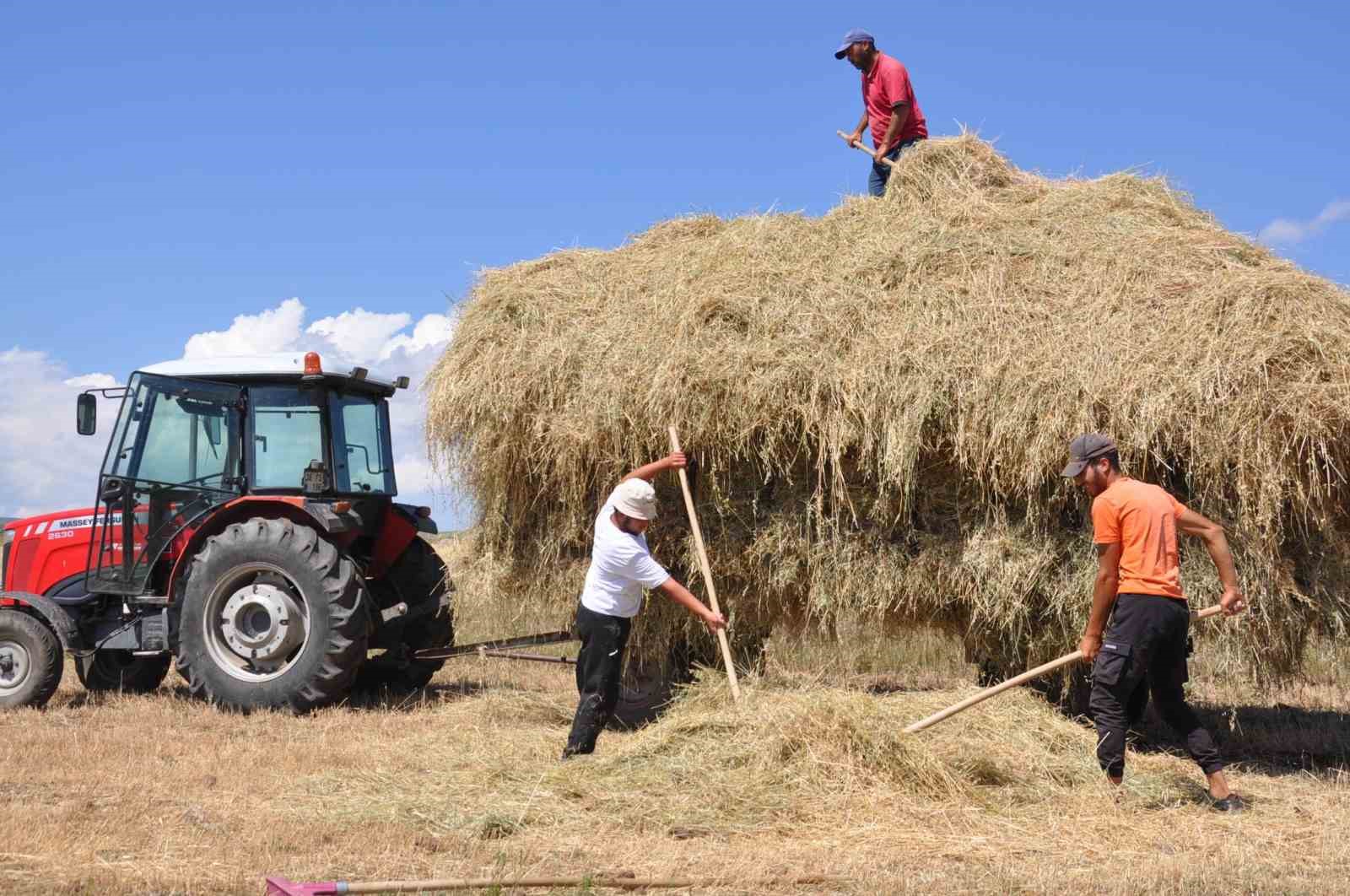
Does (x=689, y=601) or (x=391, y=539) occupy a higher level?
(x=391, y=539)

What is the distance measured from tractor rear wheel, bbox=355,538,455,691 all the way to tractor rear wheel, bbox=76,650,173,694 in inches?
64.9

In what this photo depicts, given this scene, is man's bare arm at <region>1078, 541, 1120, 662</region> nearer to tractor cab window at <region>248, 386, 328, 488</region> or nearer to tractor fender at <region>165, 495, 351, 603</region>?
tractor fender at <region>165, 495, 351, 603</region>

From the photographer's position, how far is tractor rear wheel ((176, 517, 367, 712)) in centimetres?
866

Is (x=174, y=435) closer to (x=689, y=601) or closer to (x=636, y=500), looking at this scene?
(x=636, y=500)

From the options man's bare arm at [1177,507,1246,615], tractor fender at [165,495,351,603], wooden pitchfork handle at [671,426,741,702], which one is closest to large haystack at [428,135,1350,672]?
wooden pitchfork handle at [671,426,741,702]

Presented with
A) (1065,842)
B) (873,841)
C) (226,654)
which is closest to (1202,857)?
(1065,842)

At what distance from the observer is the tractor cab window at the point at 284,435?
30.9ft

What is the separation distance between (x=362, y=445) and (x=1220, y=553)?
21.3 feet

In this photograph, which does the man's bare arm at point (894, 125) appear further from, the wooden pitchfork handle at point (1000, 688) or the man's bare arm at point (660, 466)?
the wooden pitchfork handle at point (1000, 688)

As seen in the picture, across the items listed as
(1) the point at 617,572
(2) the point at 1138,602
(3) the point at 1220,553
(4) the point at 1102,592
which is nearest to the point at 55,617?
(1) the point at 617,572

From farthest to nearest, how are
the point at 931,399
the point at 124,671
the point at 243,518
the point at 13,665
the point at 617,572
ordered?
1. the point at 124,671
2. the point at 243,518
3. the point at 13,665
4. the point at 617,572
5. the point at 931,399

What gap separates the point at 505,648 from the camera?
344 inches

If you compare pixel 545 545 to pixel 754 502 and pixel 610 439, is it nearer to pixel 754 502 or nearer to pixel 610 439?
pixel 610 439

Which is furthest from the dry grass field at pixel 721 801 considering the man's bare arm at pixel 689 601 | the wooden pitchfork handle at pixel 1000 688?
the man's bare arm at pixel 689 601
